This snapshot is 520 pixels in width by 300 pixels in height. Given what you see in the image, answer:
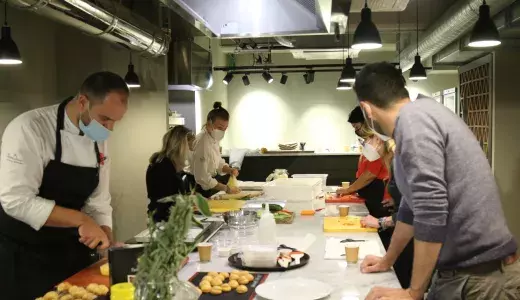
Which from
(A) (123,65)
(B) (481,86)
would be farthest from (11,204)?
(B) (481,86)

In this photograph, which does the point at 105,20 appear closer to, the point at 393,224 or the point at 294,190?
the point at 294,190

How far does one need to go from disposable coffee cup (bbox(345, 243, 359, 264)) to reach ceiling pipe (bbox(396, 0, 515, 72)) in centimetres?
343

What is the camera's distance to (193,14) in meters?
3.22

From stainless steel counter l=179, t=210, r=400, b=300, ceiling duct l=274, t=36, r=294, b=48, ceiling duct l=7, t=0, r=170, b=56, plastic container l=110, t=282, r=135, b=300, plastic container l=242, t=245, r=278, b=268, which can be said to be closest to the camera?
plastic container l=110, t=282, r=135, b=300

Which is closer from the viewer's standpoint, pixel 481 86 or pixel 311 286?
pixel 311 286

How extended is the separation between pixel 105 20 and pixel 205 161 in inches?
87.7

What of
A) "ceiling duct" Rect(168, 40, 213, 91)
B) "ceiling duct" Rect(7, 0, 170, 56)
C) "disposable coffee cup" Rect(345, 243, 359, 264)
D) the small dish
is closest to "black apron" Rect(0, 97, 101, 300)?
"ceiling duct" Rect(7, 0, 170, 56)

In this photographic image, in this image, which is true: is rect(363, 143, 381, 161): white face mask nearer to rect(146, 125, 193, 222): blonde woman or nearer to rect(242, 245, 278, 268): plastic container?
rect(146, 125, 193, 222): blonde woman

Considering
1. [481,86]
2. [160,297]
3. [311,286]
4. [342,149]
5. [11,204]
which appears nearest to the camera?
[160,297]

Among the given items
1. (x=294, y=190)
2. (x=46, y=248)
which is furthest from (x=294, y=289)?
(x=294, y=190)

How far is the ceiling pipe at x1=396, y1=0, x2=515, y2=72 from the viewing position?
518cm

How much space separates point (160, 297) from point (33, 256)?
4.88 feet

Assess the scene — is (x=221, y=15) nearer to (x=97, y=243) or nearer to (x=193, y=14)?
(x=193, y=14)

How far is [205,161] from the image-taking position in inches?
228
